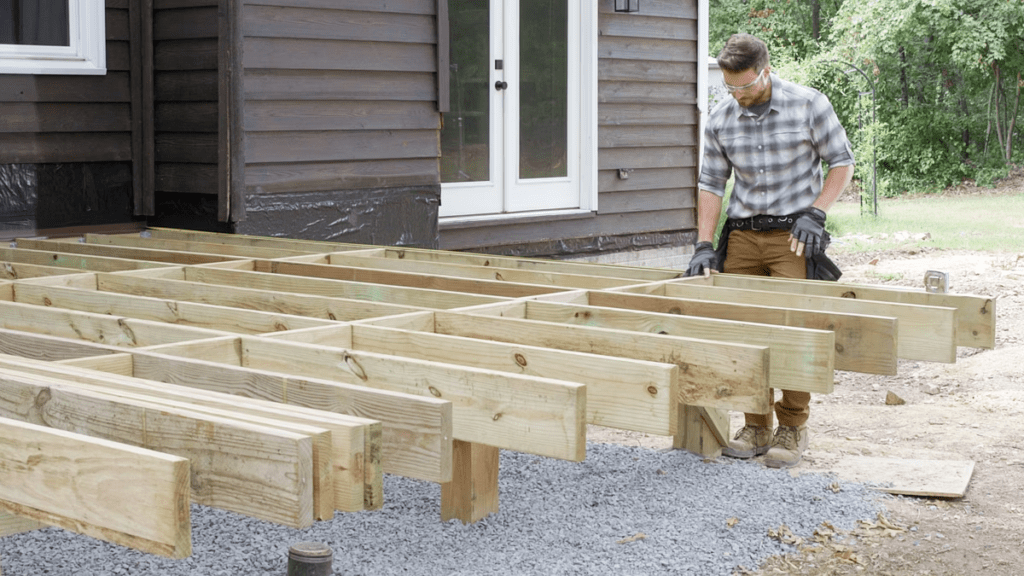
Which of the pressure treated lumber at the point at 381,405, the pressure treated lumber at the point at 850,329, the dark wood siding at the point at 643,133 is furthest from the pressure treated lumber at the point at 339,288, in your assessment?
the dark wood siding at the point at 643,133

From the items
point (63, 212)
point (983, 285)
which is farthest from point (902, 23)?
point (63, 212)

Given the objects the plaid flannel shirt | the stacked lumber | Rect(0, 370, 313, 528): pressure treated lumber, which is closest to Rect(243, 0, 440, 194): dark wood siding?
the stacked lumber

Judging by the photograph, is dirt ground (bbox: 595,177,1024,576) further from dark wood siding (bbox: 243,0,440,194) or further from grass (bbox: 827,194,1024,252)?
grass (bbox: 827,194,1024,252)

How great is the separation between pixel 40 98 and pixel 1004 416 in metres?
5.62

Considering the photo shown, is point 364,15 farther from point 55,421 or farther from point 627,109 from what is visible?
point 55,421

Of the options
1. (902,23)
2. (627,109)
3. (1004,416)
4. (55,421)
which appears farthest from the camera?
(902,23)

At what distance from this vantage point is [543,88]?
8.80 metres

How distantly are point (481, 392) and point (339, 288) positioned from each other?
69.4 inches

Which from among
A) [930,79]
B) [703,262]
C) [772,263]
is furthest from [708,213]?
[930,79]

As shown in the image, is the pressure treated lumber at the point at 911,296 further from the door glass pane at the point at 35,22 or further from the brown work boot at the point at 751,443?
the door glass pane at the point at 35,22

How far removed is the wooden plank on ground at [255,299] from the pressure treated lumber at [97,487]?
181cm

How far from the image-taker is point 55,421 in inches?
93.3

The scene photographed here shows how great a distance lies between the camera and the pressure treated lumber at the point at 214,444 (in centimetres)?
205

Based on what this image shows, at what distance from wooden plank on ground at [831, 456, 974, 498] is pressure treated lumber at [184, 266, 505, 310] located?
1.89 metres
